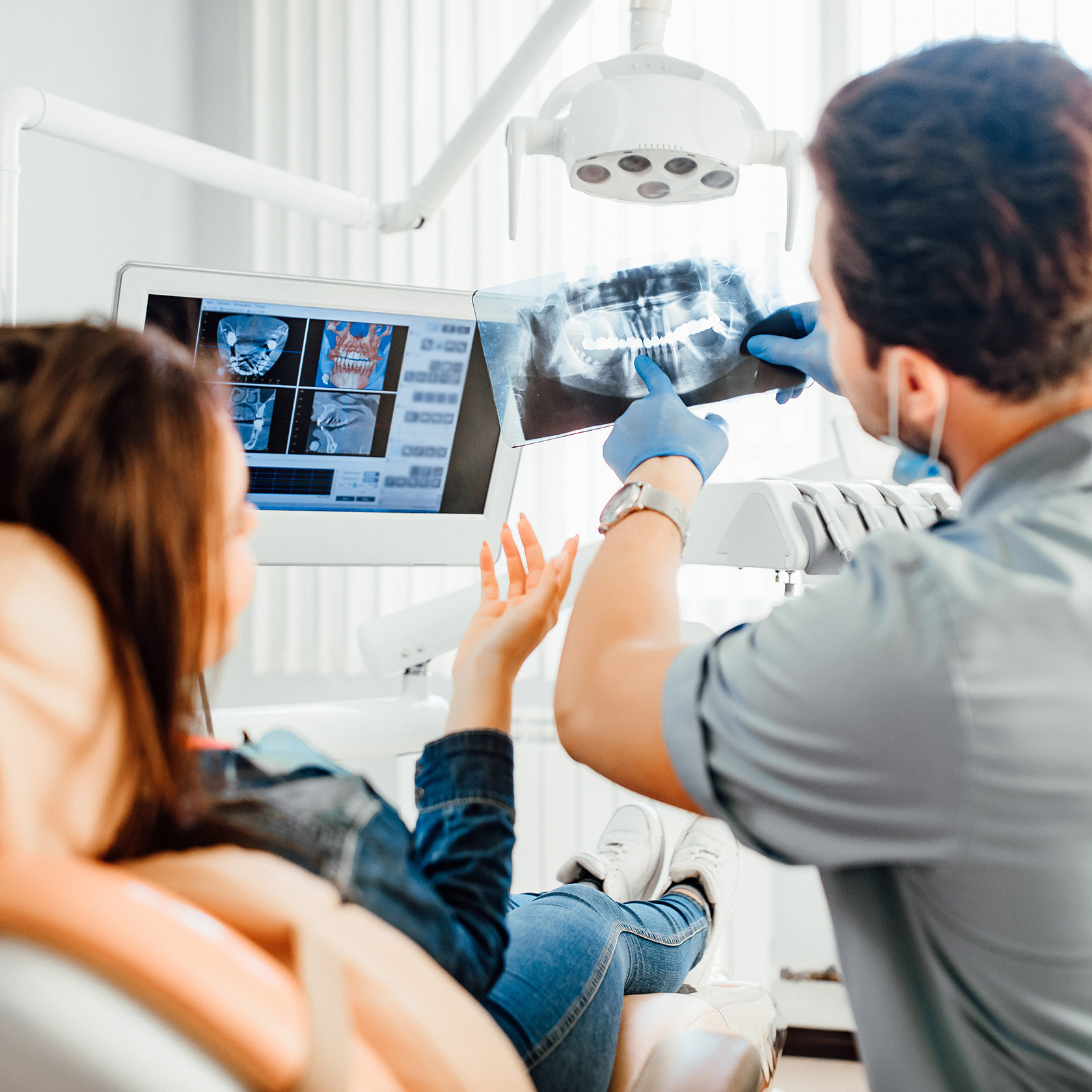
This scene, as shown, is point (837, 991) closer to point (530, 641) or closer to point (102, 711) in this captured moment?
point (530, 641)

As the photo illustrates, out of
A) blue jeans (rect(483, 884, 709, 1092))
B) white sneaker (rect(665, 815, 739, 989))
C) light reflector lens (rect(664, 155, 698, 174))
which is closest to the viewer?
blue jeans (rect(483, 884, 709, 1092))

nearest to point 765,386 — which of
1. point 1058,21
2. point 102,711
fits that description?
point 102,711

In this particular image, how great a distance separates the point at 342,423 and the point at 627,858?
793mm

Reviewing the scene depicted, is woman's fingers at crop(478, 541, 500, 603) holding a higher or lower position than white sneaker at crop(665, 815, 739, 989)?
higher

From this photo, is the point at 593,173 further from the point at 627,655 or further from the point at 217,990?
the point at 217,990

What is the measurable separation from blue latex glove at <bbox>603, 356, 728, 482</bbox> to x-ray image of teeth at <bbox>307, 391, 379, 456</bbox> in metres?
0.44

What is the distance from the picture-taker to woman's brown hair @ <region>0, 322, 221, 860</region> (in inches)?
21.0

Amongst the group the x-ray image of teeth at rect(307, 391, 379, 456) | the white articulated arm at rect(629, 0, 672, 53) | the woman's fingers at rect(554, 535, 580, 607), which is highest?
the white articulated arm at rect(629, 0, 672, 53)

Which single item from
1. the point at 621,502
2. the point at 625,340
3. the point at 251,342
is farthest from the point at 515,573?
the point at 251,342

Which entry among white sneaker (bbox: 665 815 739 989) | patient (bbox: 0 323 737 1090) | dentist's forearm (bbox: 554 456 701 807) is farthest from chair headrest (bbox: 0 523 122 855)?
white sneaker (bbox: 665 815 739 989)

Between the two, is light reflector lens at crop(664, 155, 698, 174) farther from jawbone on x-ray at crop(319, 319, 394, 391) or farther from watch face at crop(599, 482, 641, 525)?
jawbone on x-ray at crop(319, 319, 394, 391)

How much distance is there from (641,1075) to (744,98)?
0.91m

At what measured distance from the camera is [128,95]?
7.43ft

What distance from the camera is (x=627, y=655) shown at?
0.76 meters
